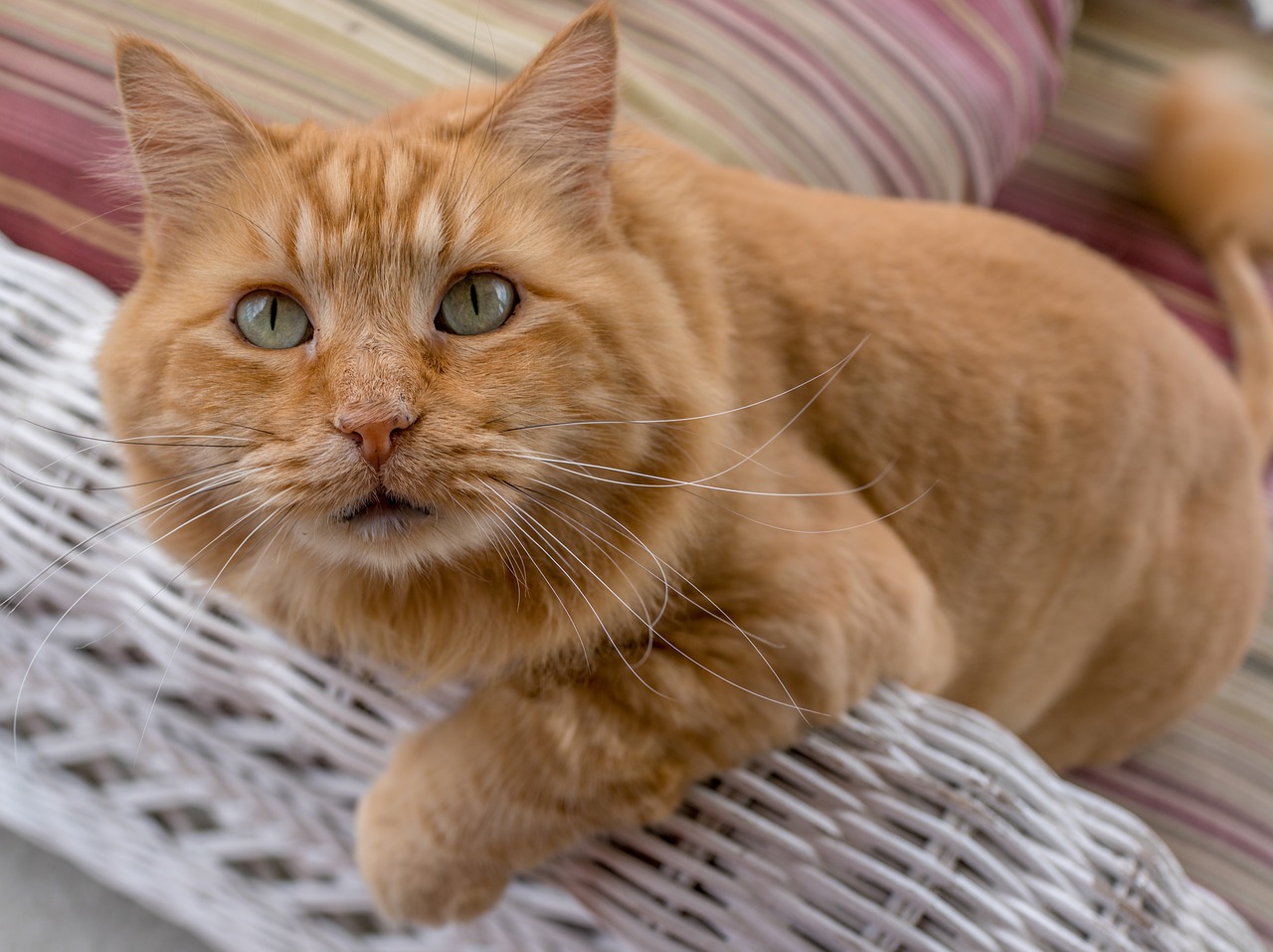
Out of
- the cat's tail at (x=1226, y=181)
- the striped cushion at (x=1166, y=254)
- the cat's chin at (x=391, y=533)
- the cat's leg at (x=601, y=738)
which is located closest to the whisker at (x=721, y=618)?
the cat's leg at (x=601, y=738)

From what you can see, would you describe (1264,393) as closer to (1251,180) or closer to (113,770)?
(1251,180)

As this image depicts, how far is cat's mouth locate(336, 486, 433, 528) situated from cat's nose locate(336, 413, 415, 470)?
0.11 ft

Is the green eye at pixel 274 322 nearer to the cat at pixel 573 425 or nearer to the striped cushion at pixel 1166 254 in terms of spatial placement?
the cat at pixel 573 425

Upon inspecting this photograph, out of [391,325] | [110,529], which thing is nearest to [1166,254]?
[391,325]

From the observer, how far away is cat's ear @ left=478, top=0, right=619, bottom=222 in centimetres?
79

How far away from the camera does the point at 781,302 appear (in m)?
1.04

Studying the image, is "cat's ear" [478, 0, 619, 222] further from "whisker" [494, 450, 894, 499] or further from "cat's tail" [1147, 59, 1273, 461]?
"cat's tail" [1147, 59, 1273, 461]

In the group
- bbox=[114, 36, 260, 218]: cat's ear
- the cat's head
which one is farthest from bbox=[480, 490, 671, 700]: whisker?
bbox=[114, 36, 260, 218]: cat's ear

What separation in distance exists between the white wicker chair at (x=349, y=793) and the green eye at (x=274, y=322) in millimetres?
243

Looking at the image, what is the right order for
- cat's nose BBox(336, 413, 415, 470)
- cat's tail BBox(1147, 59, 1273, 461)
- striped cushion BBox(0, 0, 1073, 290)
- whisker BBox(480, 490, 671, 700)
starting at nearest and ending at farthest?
cat's nose BBox(336, 413, 415, 470), whisker BBox(480, 490, 671, 700), striped cushion BBox(0, 0, 1073, 290), cat's tail BBox(1147, 59, 1273, 461)

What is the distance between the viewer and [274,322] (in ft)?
2.62

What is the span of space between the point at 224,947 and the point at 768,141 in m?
1.36

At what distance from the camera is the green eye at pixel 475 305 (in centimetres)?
80

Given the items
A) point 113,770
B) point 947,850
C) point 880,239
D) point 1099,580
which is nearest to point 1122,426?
point 1099,580
